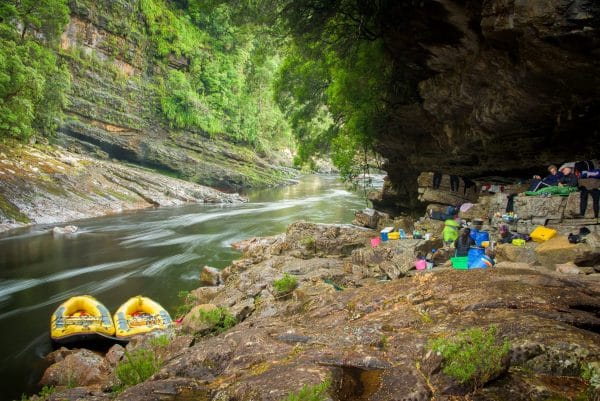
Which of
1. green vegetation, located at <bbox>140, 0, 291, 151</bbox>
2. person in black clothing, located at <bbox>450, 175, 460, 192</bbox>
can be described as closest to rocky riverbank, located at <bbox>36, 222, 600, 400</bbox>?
person in black clothing, located at <bbox>450, 175, 460, 192</bbox>

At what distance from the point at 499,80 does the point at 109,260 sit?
17.2 metres

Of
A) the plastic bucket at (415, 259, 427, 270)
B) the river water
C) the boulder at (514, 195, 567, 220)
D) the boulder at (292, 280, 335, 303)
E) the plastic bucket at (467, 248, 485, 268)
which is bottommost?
the river water

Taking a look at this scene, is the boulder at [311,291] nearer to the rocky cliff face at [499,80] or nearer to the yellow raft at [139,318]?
the yellow raft at [139,318]

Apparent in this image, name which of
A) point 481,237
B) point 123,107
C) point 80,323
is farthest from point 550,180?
point 123,107

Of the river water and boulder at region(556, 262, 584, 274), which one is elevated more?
boulder at region(556, 262, 584, 274)

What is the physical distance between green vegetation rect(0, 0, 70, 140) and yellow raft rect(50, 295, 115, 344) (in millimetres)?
18307

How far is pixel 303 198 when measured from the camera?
126 feet

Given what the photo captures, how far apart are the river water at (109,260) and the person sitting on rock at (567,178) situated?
11954mm

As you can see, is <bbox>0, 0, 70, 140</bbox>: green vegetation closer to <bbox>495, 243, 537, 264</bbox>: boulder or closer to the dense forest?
the dense forest

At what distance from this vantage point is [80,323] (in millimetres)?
10102

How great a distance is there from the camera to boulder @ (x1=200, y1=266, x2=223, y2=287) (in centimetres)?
1470

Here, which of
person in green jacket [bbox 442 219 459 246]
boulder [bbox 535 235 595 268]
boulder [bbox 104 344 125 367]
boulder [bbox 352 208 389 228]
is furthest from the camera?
boulder [bbox 352 208 389 228]

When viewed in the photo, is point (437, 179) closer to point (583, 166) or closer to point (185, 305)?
A: point (583, 166)

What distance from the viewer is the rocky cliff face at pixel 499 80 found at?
5.91m
